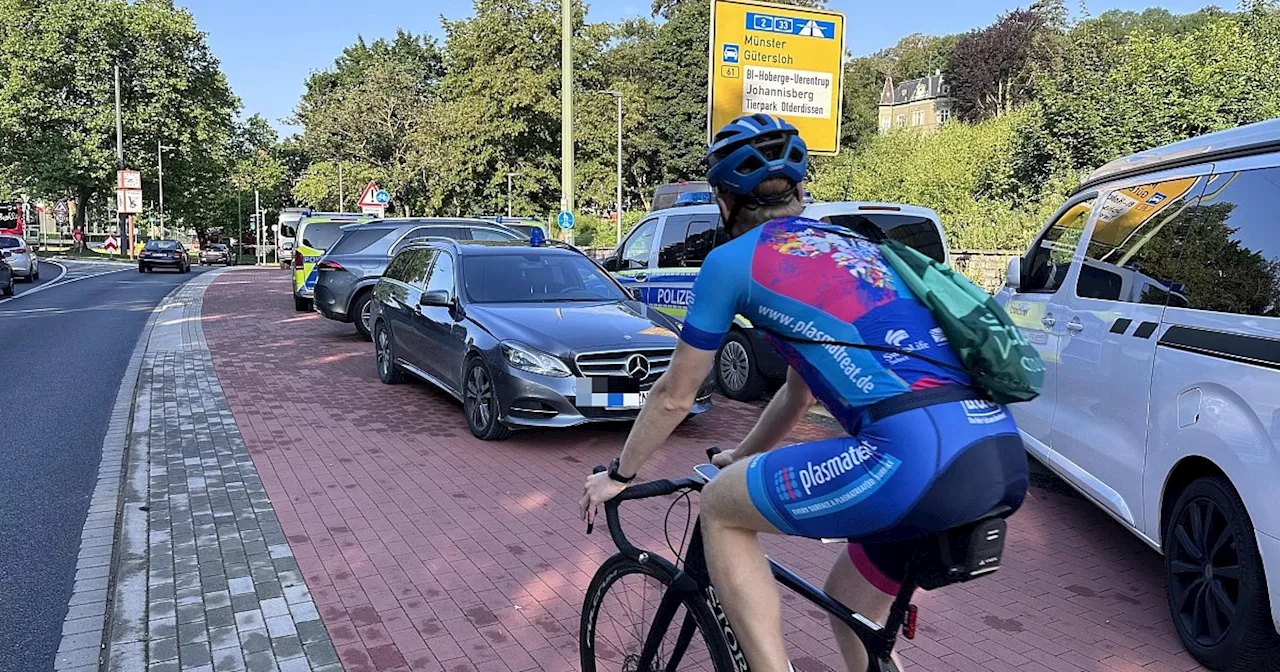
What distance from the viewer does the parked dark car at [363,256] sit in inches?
536

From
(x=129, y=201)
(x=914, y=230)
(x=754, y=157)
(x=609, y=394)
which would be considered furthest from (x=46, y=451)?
(x=129, y=201)

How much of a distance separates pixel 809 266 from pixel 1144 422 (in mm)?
2716

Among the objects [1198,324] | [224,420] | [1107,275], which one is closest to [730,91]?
[224,420]

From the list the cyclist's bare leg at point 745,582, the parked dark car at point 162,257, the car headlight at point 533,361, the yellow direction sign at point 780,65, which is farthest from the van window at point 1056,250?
the parked dark car at point 162,257

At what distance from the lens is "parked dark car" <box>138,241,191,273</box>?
125 ft

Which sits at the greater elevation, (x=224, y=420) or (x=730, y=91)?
(x=730, y=91)

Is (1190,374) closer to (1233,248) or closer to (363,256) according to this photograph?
(1233,248)

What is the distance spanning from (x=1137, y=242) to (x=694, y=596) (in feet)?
10.4

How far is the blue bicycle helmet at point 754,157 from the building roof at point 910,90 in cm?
11086

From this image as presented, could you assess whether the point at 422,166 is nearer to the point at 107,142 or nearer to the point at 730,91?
the point at 107,142

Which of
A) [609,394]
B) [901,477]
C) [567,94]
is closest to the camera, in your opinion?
[901,477]

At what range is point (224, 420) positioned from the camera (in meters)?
7.99

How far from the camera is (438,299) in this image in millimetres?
7848

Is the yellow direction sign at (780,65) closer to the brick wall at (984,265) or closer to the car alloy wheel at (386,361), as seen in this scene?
the brick wall at (984,265)
